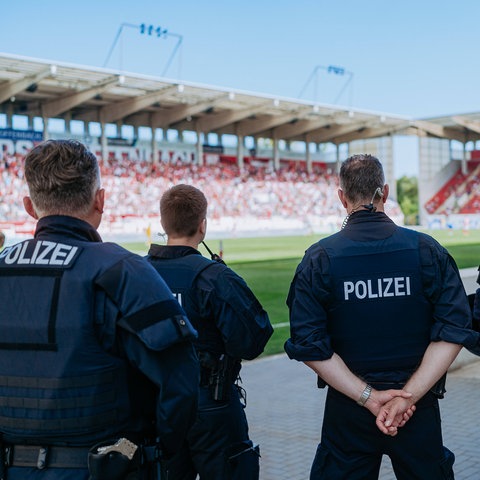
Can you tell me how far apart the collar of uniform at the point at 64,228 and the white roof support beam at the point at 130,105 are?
151ft

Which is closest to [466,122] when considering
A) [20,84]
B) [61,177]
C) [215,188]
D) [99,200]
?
[215,188]

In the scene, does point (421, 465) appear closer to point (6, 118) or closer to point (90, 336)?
point (90, 336)

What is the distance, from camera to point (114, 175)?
5078cm

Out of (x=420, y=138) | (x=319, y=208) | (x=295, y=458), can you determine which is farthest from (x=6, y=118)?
(x=295, y=458)

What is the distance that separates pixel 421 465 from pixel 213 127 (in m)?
57.7

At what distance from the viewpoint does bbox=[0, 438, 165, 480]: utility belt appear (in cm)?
229

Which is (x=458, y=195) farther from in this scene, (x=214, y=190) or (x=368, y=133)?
(x=214, y=190)

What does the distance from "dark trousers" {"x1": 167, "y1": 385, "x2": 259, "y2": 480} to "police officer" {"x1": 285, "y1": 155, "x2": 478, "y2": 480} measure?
409mm

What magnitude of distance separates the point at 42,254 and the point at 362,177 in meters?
1.65

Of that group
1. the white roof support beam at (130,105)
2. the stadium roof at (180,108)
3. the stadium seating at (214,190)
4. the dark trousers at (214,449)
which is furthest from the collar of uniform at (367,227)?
the white roof support beam at (130,105)

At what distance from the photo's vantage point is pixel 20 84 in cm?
4231

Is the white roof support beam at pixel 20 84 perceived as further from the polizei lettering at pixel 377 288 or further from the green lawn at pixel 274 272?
the polizei lettering at pixel 377 288

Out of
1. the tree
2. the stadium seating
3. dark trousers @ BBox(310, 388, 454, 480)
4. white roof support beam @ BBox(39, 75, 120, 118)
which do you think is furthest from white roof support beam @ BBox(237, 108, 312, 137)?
dark trousers @ BBox(310, 388, 454, 480)

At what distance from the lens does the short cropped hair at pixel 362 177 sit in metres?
3.41
